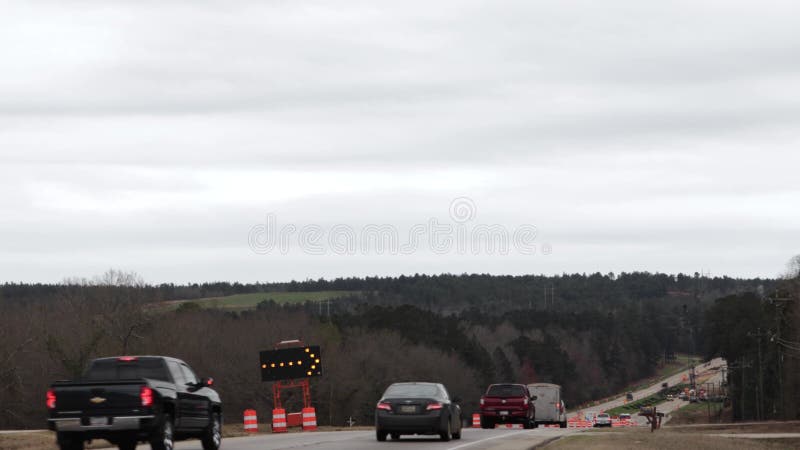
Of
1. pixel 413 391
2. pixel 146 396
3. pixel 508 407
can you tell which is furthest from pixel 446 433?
pixel 508 407

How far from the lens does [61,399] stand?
82.0ft

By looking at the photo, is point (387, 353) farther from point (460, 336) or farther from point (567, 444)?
point (567, 444)

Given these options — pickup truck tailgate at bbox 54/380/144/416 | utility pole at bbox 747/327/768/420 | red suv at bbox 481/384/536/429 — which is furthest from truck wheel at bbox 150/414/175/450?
utility pole at bbox 747/327/768/420

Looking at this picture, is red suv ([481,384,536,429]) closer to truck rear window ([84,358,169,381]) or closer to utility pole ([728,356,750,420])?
truck rear window ([84,358,169,381])

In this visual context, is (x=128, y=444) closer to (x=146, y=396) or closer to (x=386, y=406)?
(x=146, y=396)

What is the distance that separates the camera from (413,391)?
3512 cm

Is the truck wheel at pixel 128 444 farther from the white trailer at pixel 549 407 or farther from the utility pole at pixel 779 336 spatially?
the utility pole at pixel 779 336

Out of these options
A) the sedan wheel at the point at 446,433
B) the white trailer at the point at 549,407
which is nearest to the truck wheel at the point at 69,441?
the sedan wheel at the point at 446,433

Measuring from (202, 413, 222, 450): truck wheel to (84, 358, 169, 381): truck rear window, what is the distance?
8.39ft

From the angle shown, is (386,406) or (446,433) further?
(446,433)

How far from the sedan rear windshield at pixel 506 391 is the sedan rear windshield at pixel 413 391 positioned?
18.4 m

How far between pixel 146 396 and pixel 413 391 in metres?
11.6

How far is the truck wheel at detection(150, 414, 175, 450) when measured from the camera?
25.2m

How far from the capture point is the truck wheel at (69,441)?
82.3 ft
